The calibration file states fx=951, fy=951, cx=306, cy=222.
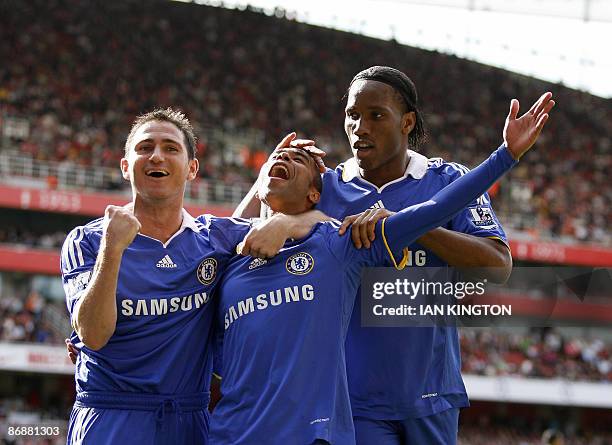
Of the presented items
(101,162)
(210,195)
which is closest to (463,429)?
(210,195)

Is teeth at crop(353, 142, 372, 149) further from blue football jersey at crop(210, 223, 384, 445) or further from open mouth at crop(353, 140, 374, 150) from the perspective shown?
blue football jersey at crop(210, 223, 384, 445)

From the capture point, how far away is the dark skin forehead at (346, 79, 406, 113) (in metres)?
3.93

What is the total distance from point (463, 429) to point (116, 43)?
43.2 ft

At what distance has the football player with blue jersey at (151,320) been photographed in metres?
3.65

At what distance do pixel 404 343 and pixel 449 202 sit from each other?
2.62 ft

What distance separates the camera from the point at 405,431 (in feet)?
12.8

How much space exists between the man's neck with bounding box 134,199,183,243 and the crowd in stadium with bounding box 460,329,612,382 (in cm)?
1776

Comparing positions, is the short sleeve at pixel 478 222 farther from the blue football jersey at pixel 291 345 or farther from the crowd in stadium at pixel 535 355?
the crowd in stadium at pixel 535 355

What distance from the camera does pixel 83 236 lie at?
376cm

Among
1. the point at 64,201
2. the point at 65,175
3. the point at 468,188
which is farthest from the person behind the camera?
the point at 65,175

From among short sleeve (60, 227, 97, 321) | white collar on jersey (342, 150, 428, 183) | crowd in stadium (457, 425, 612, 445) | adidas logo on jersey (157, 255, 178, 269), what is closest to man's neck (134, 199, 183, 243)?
adidas logo on jersey (157, 255, 178, 269)

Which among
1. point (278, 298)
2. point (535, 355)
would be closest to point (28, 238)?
point (535, 355)

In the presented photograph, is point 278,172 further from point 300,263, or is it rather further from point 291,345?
point 291,345

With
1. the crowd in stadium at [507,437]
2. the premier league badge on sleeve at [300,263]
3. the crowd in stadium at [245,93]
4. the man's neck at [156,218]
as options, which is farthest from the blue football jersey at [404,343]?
the crowd in stadium at [507,437]
